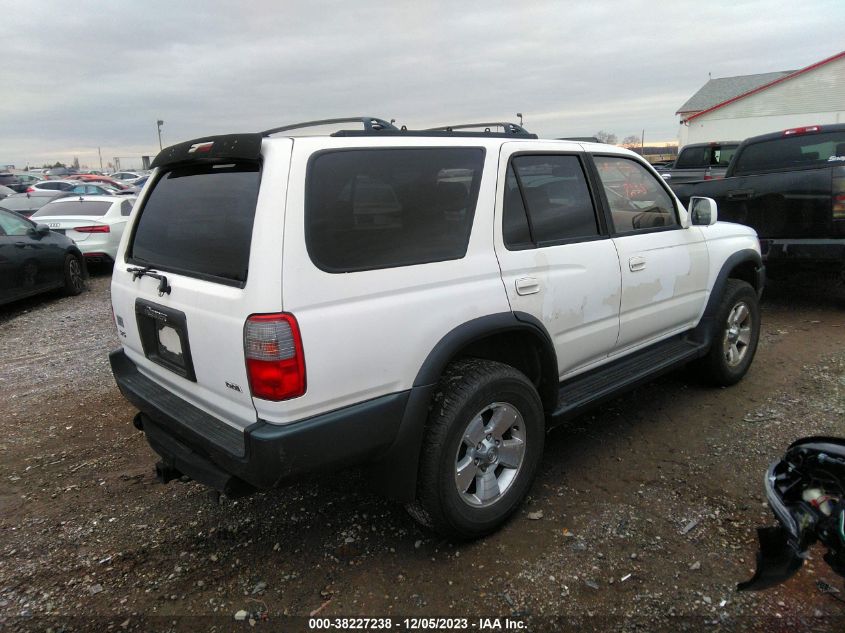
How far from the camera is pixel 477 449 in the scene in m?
2.75

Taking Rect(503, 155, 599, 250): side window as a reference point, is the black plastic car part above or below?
below

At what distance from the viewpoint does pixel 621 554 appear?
8.95 feet

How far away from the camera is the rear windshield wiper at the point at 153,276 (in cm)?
259

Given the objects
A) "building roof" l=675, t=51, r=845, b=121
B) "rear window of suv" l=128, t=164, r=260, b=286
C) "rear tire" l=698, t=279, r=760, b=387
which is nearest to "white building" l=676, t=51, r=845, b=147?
"building roof" l=675, t=51, r=845, b=121

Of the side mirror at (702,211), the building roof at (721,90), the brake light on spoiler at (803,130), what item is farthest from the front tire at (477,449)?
the building roof at (721,90)

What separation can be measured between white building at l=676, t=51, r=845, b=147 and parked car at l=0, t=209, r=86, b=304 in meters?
Answer: 36.5

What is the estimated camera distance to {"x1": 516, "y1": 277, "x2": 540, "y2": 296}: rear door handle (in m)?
2.80

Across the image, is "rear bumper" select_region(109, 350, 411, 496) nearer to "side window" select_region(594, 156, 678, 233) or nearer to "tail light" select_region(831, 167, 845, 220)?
"side window" select_region(594, 156, 678, 233)

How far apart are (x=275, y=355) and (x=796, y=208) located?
6.05 m

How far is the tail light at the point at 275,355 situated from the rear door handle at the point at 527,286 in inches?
45.1

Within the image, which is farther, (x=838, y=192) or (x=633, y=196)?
(x=838, y=192)

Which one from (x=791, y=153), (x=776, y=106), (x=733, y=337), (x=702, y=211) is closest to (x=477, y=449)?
(x=702, y=211)

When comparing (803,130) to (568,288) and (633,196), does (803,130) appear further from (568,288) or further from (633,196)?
(568,288)

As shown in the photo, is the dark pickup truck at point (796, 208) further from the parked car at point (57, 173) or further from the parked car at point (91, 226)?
the parked car at point (57, 173)
